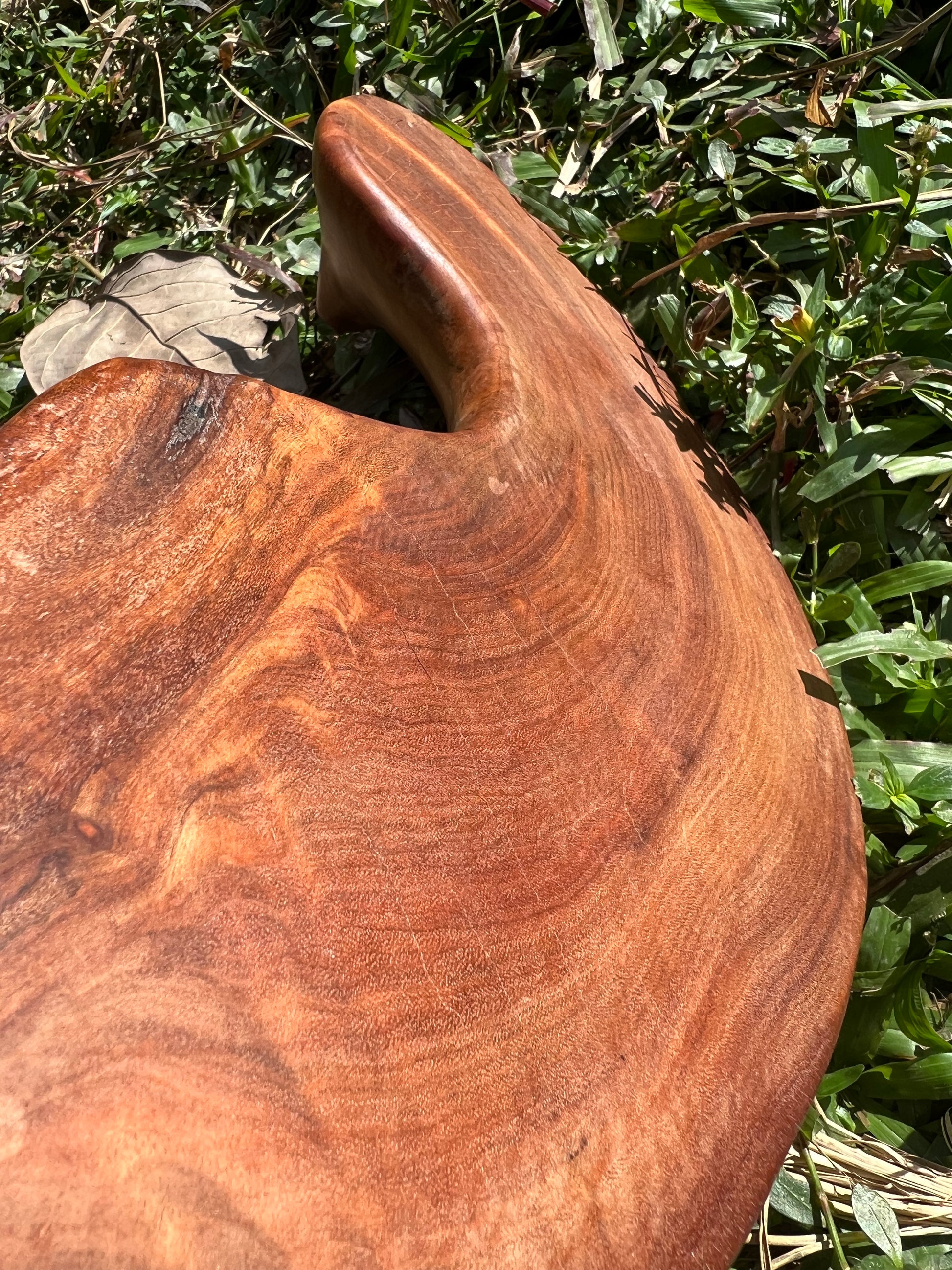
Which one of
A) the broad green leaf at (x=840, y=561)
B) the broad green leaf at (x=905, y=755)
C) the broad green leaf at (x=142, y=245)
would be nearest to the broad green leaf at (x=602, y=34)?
the broad green leaf at (x=142, y=245)

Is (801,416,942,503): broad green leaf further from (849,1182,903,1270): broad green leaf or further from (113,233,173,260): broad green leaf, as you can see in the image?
(113,233,173,260): broad green leaf

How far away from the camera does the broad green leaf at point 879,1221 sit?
823mm

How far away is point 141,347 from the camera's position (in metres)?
1.26

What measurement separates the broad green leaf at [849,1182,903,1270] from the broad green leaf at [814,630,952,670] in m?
0.46

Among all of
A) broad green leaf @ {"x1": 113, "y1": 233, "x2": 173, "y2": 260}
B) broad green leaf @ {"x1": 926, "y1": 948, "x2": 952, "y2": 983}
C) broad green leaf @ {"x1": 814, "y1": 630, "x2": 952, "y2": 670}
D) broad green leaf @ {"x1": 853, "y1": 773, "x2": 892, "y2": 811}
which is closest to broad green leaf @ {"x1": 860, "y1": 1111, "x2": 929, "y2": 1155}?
broad green leaf @ {"x1": 926, "y1": 948, "x2": 952, "y2": 983}

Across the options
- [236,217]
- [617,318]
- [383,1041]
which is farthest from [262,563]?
[236,217]

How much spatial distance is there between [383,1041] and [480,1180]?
0.27ft

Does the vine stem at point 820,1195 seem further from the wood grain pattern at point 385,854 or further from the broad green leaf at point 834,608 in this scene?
the broad green leaf at point 834,608

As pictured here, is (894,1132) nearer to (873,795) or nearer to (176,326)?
(873,795)

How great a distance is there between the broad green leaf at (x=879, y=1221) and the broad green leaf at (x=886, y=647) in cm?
46

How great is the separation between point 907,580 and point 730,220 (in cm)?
52

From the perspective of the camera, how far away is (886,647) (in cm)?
98

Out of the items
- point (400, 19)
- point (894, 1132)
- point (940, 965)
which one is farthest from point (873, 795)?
point (400, 19)

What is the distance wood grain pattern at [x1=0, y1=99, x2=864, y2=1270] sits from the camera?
463mm
